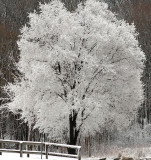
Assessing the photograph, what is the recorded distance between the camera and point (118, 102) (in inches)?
1093

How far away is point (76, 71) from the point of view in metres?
26.6

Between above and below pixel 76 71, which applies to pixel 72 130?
below

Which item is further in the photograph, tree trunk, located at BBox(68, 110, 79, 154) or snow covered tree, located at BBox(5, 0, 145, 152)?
tree trunk, located at BBox(68, 110, 79, 154)

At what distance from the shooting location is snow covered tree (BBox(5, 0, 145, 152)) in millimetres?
26125

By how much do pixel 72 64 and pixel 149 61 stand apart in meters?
24.9

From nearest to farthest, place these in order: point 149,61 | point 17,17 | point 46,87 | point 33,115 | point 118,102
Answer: point 46,87 < point 118,102 < point 33,115 < point 149,61 < point 17,17

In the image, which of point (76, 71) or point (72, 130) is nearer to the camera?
point (76, 71)

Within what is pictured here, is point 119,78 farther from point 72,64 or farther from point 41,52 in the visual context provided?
point 41,52

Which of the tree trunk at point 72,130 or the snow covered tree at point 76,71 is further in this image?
the tree trunk at point 72,130

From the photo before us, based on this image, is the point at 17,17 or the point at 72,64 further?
the point at 17,17

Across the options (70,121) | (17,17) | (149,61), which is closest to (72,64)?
(70,121)

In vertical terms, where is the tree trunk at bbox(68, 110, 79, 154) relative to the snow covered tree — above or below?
below

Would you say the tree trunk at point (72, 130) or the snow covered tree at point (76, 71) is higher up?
the snow covered tree at point (76, 71)

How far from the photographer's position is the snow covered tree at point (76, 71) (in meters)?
26.1
